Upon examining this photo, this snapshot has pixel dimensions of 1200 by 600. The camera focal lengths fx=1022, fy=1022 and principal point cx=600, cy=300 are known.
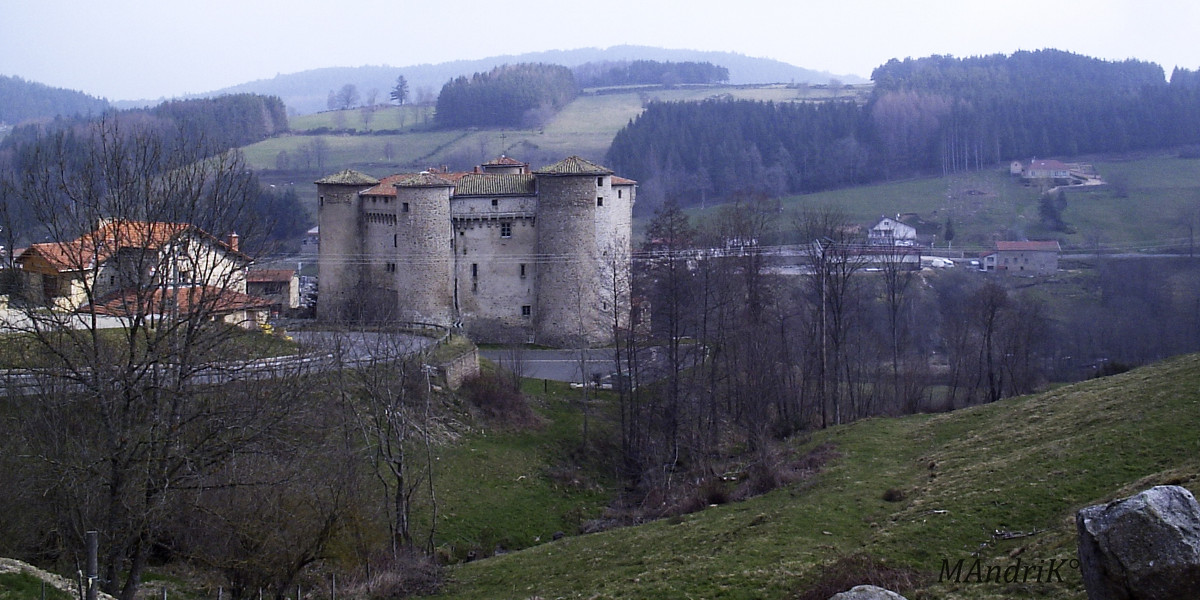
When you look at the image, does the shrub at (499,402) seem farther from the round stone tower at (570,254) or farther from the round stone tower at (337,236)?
the round stone tower at (337,236)

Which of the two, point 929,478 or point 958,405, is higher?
point 929,478

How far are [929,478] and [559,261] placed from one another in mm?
26706

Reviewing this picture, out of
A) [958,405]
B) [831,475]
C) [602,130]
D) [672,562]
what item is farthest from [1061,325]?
[602,130]

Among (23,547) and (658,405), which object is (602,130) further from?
(23,547)

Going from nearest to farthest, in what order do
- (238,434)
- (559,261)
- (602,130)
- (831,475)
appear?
(238,434) → (831,475) → (559,261) → (602,130)

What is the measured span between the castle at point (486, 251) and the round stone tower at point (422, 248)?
0.14ft

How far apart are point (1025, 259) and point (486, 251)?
42349mm

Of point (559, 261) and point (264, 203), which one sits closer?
point (559, 261)

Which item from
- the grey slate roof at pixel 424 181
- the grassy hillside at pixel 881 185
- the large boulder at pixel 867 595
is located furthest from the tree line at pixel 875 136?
the large boulder at pixel 867 595

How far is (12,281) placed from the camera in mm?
13148

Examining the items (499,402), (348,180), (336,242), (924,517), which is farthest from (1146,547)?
(348,180)

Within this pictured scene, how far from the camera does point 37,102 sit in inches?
7126

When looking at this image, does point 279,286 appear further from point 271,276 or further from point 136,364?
point 136,364

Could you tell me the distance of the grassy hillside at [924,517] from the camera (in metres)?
13.3
